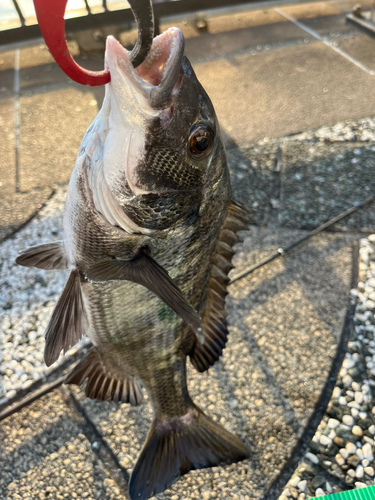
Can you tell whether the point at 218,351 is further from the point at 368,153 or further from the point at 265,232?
the point at 368,153

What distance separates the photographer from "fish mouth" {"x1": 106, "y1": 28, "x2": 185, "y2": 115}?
1.01 metres

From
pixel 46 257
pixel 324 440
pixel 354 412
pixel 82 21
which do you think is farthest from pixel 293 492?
pixel 82 21

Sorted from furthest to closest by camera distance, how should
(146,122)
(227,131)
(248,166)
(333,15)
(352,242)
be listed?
(333,15), (227,131), (248,166), (352,242), (146,122)

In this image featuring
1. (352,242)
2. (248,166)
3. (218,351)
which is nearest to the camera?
(218,351)

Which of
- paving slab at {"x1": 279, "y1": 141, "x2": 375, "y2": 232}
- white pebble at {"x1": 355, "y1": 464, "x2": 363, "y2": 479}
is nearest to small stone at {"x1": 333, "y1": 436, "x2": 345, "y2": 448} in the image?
white pebble at {"x1": 355, "y1": 464, "x2": 363, "y2": 479}

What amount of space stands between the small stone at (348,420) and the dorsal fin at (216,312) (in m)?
0.90

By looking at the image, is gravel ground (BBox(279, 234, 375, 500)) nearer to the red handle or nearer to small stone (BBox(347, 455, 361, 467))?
small stone (BBox(347, 455, 361, 467))

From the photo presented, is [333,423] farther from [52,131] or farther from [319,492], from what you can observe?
[52,131]

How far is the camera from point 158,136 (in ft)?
3.77

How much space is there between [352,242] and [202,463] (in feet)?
6.39

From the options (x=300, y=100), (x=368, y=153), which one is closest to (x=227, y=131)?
(x=300, y=100)

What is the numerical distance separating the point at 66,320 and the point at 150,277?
0.43 metres

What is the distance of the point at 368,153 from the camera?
3.63m

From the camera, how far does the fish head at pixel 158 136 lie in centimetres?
104
